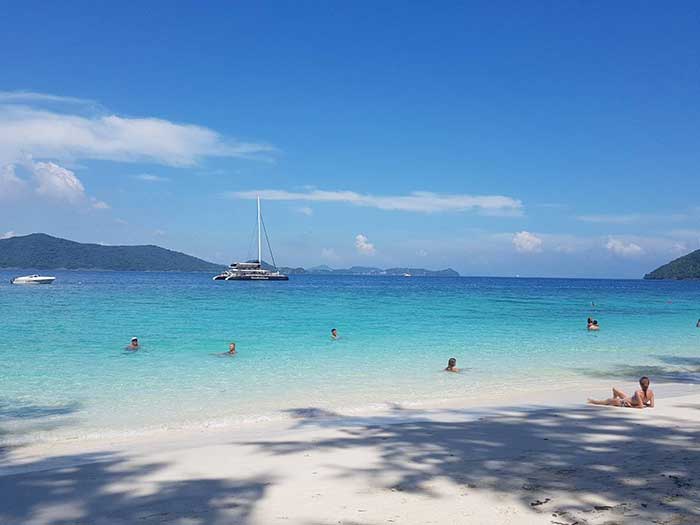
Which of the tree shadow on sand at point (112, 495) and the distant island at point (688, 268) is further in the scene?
the distant island at point (688, 268)

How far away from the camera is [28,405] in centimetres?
1205

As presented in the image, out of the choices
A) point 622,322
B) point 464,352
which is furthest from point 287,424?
point 622,322

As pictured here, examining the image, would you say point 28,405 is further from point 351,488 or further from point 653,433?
point 653,433

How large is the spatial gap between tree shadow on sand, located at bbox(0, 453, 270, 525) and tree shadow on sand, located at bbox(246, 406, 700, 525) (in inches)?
63.4

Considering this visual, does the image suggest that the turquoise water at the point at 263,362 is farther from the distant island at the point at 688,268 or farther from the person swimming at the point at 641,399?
the distant island at the point at 688,268

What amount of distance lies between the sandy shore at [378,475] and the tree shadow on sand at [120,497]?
0.8 inches

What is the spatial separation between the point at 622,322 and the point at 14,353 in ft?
119

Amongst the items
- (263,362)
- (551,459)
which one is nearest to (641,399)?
(551,459)

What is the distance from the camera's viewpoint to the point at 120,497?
6.11 metres

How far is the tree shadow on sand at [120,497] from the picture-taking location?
18.1 feet

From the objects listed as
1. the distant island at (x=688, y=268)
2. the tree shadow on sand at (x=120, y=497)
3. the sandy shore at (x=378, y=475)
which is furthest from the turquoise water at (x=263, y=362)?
the distant island at (x=688, y=268)

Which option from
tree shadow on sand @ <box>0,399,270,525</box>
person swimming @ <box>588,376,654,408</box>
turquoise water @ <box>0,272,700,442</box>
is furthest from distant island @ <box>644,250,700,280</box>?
tree shadow on sand @ <box>0,399,270,525</box>

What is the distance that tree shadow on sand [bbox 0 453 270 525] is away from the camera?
5516 millimetres

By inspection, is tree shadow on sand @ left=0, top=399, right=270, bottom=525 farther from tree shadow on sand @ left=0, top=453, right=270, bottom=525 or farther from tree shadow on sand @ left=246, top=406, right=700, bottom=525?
tree shadow on sand @ left=246, top=406, right=700, bottom=525
